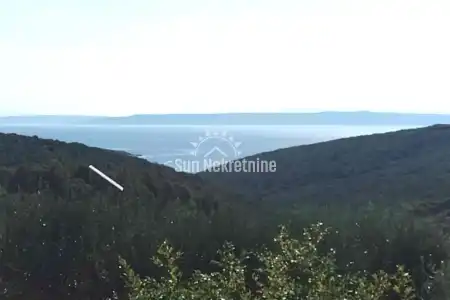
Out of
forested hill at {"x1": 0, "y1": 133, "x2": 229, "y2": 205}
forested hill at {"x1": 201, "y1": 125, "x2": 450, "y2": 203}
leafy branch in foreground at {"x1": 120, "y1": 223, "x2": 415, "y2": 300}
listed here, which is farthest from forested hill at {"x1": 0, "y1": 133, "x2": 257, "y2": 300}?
forested hill at {"x1": 201, "y1": 125, "x2": 450, "y2": 203}

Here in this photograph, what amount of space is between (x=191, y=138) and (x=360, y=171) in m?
10.6

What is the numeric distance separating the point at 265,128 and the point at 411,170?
3909 cm

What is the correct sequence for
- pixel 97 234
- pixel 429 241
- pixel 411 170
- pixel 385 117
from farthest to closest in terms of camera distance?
pixel 385 117 < pixel 411 170 < pixel 429 241 < pixel 97 234

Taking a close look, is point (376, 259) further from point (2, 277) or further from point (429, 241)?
point (2, 277)

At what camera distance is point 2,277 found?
18.7 ft

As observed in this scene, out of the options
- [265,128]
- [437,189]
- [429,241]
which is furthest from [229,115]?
[429,241]

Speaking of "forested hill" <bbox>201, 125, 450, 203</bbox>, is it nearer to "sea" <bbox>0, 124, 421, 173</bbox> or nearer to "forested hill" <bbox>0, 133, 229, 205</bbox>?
"sea" <bbox>0, 124, 421, 173</bbox>

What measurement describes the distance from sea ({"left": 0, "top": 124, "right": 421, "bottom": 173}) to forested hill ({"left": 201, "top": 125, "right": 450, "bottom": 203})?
1.60m

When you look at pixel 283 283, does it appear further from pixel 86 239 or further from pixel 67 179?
pixel 67 179

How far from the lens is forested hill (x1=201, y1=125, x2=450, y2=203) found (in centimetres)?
2053

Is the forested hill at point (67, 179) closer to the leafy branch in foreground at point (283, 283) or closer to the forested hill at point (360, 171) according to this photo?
the leafy branch in foreground at point (283, 283)

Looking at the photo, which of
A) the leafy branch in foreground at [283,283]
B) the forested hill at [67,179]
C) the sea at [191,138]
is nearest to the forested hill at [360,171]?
the sea at [191,138]

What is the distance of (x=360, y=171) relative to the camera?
A: 88.0 ft

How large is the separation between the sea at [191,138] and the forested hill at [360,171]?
1595mm
